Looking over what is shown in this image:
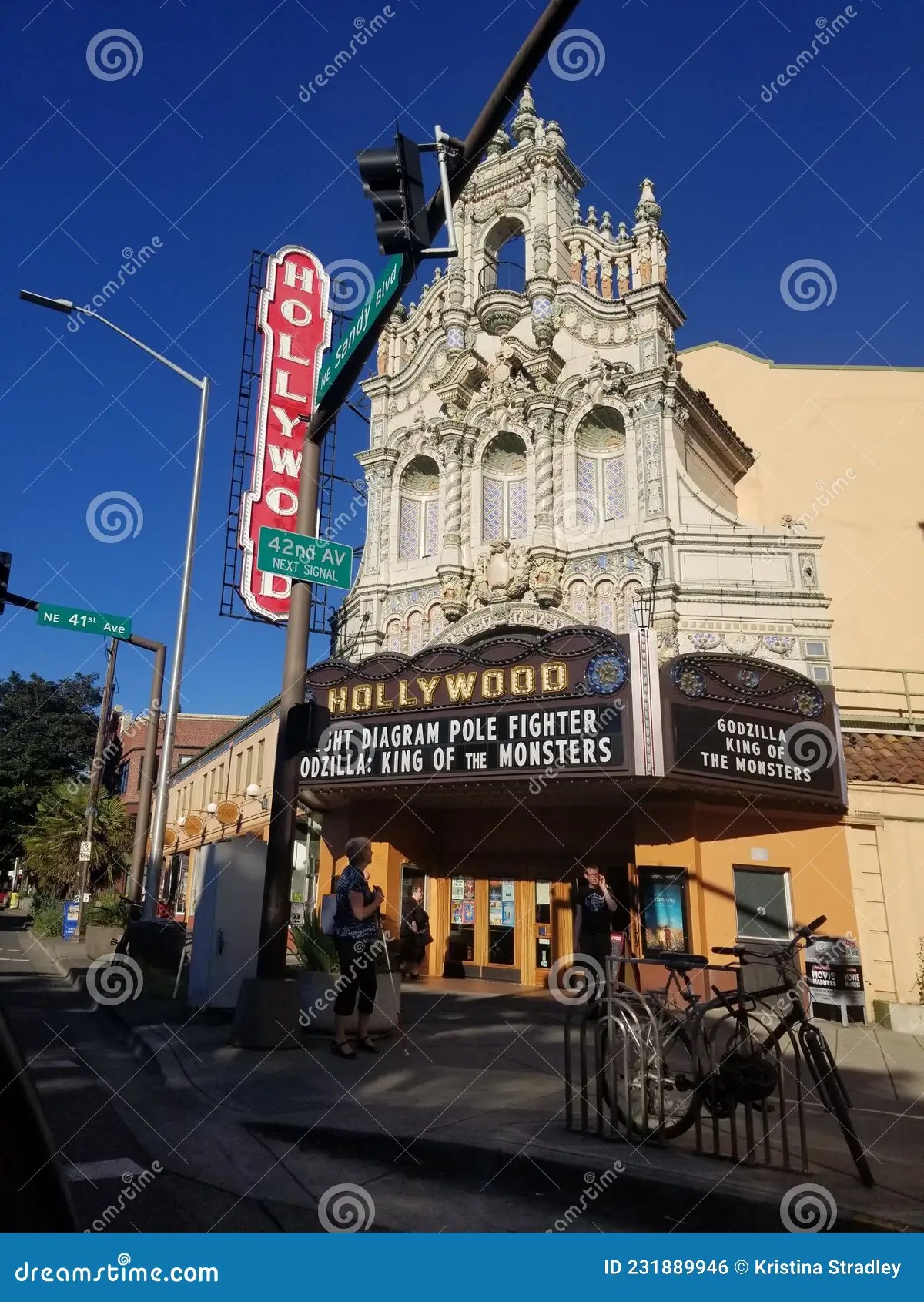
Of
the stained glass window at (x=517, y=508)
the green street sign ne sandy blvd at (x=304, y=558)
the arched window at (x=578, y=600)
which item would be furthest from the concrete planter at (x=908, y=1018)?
the stained glass window at (x=517, y=508)

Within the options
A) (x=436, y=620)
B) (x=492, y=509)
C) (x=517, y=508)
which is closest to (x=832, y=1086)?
(x=436, y=620)

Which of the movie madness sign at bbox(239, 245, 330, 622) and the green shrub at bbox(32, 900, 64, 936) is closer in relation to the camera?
the movie madness sign at bbox(239, 245, 330, 622)

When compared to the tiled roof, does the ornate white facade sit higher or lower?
higher

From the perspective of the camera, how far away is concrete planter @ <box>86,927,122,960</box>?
18.3 meters

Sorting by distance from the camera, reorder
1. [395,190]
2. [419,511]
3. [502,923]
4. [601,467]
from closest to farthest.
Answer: [395,190]
[502,923]
[601,467]
[419,511]

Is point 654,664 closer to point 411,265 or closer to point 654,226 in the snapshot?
point 411,265

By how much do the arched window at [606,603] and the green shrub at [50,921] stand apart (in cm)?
1821

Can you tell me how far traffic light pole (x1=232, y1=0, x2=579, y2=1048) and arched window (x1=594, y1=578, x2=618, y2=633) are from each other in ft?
28.4

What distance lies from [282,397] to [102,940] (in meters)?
14.9

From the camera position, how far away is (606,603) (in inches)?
703

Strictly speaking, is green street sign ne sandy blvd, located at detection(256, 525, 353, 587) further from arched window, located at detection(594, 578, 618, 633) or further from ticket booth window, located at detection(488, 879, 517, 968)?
ticket booth window, located at detection(488, 879, 517, 968)

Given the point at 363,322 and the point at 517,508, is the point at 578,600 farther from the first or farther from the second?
the point at 363,322

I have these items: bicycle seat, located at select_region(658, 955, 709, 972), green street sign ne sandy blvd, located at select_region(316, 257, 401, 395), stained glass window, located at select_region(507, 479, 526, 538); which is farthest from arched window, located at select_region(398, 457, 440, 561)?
bicycle seat, located at select_region(658, 955, 709, 972)

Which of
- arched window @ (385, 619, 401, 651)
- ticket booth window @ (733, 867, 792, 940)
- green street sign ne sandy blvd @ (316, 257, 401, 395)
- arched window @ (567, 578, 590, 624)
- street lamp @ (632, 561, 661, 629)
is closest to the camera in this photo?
green street sign ne sandy blvd @ (316, 257, 401, 395)
